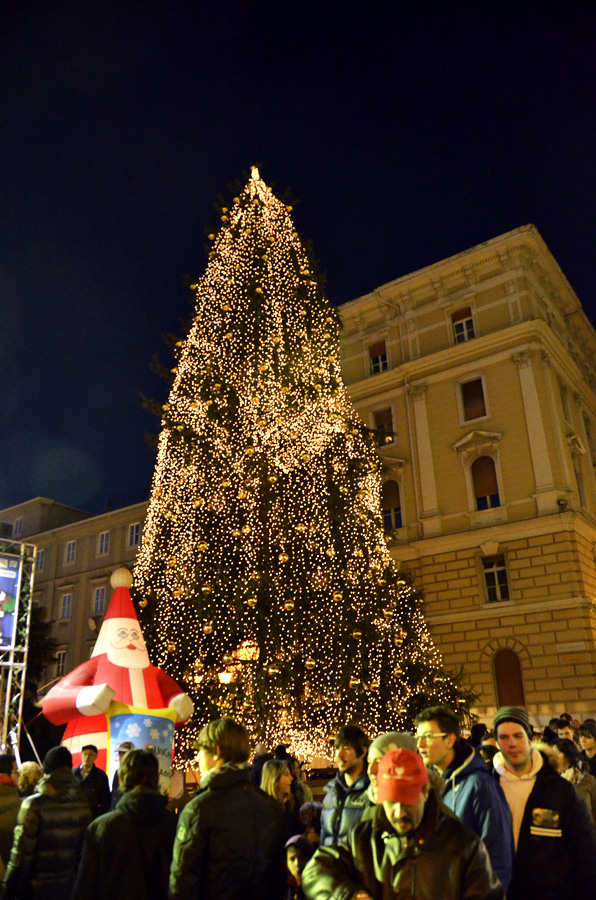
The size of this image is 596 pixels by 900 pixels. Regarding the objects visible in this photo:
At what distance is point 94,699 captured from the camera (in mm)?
9492

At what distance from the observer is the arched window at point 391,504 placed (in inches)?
950

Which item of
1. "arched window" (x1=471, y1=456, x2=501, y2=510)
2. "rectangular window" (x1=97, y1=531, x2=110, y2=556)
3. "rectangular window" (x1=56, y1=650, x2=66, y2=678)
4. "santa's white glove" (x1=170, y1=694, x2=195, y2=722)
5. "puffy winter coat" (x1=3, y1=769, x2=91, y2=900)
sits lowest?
"puffy winter coat" (x1=3, y1=769, x2=91, y2=900)

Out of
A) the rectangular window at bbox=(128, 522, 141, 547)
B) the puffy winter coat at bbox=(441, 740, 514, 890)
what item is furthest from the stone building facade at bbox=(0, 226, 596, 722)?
the puffy winter coat at bbox=(441, 740, 514, 890)

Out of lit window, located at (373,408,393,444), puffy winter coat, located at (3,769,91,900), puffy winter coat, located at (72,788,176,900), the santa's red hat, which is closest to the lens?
puffy winter coat, located at (72,788,176,900)

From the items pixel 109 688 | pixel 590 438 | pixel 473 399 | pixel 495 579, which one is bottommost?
pixel 109 688

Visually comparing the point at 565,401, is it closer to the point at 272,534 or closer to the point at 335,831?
the point at 272,534

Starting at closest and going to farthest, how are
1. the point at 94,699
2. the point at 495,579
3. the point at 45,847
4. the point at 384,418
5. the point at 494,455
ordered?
1. the point at 45,847
2. the point at 94,699
3. the point at 495,579
4. the point at 494,455
5. the point at 384,418

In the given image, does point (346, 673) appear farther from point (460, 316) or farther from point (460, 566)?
point (460, 316)

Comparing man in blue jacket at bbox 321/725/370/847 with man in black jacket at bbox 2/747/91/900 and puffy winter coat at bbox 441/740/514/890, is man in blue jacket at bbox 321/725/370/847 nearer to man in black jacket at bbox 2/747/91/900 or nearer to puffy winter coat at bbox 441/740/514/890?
puffy winter coat at bbox 441/740/514/890

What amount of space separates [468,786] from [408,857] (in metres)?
1.40

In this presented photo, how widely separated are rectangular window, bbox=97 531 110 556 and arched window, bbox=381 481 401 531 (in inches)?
687

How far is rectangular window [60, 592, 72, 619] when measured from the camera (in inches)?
1421

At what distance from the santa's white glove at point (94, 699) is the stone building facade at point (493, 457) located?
32.9 feet

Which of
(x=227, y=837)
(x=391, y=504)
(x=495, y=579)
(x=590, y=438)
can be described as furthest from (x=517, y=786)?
(x=590, y=438)
